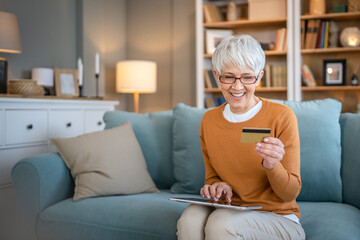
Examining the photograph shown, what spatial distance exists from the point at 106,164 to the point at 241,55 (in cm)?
97

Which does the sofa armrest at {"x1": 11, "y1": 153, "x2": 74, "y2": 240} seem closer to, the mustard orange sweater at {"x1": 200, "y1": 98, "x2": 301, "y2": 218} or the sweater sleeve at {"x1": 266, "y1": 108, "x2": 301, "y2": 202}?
the mustard orange sweater at {"x1": 200, "y1": 98, "x2": 301, "y2": 218}

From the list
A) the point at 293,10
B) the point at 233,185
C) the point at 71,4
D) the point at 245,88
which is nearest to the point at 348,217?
the point at 233,185

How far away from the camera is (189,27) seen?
4434mm

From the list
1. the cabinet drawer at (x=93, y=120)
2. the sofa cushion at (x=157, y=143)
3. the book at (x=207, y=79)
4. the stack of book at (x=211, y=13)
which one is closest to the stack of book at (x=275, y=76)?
the book at (x=207, y=79)

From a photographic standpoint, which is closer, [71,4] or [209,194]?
[209,194]

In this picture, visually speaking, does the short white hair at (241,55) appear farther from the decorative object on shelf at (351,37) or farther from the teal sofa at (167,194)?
the decorative object on shelf at (351,37)

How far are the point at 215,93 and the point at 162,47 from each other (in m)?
0.91

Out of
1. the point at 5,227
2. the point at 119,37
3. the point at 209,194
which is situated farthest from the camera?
the point at 119,37

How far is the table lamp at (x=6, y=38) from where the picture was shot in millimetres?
2555

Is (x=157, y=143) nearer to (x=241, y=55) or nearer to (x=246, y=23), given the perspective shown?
(x=241, y=55)

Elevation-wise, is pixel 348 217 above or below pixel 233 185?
below

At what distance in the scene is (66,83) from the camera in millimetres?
3303

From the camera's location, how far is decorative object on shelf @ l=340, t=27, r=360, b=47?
3621 millimetres

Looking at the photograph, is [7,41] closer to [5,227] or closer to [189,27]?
[5,227]
